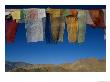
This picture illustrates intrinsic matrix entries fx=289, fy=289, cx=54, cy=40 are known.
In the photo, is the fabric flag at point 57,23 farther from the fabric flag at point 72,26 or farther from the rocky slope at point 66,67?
the rocky slope at point 66,67

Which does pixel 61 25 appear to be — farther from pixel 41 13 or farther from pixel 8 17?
pixel 8 17

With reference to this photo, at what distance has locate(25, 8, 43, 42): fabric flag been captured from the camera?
1.81 metres

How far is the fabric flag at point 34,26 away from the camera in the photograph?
5.94ft

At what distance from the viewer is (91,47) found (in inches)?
71.5

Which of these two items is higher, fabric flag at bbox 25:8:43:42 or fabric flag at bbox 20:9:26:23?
fabric flag at bbox 20:9:26:23

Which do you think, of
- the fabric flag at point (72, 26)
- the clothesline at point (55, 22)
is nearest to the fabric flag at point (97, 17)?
the clothesline at point (55, 22)

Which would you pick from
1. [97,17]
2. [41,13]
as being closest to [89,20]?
[97,17]

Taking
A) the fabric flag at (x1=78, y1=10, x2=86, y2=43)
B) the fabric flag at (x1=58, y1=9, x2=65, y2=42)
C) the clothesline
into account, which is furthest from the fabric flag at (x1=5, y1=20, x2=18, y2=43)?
the fabric flag at (x1=78, y1=10, x2=86, y2=43)

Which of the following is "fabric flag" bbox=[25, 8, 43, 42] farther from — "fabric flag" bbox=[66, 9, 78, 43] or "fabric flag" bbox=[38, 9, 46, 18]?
"fabric flag" bbox=[66, 9, 78, 43]
